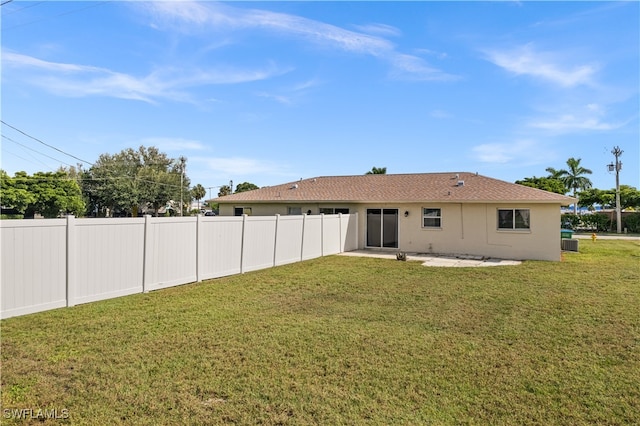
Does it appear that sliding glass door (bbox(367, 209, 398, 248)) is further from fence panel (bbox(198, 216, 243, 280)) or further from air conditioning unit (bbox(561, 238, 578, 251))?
fence panel (bbox(198, 216, 243, 280))

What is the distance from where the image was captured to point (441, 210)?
53.1 ft

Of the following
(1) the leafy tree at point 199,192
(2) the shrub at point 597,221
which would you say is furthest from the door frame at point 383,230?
(1) the leafy tree at point 199,192

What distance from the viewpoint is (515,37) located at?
1220 centimetres

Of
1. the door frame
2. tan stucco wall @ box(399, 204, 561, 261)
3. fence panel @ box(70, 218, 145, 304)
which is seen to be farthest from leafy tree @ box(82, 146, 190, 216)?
fence panel @ box(70, 218, 145, 304)

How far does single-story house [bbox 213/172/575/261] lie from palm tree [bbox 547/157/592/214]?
3251 cm

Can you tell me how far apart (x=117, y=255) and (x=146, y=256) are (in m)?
0.66

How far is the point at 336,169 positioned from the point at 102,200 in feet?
137

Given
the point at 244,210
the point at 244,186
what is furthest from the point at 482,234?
the point at 244,186

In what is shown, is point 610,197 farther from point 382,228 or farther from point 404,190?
point 382,228

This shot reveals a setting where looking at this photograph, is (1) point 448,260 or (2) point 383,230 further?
(2) point 383,230

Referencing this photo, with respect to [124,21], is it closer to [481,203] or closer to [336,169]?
[481,203]

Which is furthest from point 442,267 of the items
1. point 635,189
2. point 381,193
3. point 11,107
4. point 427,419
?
point 635,189

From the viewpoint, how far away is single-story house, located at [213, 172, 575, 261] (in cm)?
1441

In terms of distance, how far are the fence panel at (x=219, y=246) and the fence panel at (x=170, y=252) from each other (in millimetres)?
271
